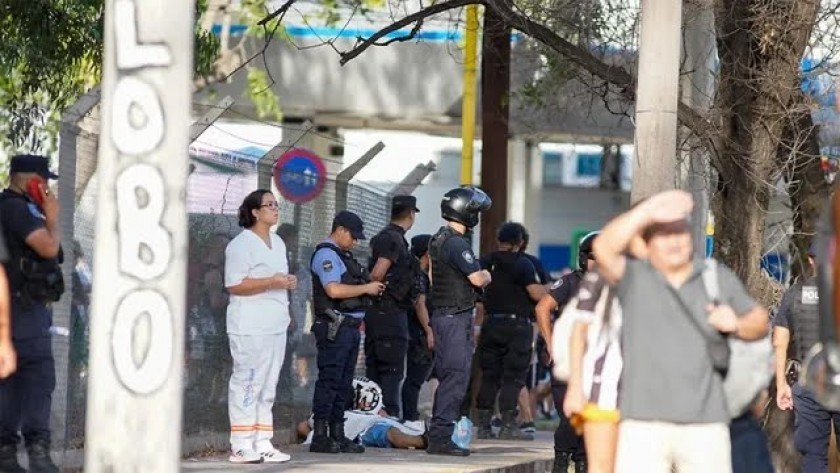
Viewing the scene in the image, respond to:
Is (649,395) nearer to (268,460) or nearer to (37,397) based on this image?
(37,397)

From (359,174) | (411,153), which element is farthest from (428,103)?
(359,174)

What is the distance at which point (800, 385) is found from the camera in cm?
1288

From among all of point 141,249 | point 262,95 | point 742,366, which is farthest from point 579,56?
point 262,95

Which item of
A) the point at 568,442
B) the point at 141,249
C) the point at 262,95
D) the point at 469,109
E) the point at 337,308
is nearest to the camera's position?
the point at 141,249

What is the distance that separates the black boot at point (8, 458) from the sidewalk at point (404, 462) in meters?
2.24

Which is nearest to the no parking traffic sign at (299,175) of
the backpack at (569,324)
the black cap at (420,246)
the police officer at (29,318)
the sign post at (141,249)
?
the black cap at (420,246)

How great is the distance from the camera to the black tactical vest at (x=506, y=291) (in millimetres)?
17625

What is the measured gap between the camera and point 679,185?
15406 mm

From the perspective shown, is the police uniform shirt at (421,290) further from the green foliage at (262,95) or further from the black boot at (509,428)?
the green foliage at (262,95)

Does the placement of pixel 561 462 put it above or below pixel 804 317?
below

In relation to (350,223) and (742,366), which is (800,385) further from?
(742,366)

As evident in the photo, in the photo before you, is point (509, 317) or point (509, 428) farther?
point (509, 428)

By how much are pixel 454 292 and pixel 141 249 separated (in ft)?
23.9

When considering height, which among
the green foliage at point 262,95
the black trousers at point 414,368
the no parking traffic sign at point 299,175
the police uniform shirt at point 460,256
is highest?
the green foliage at point 262,95
